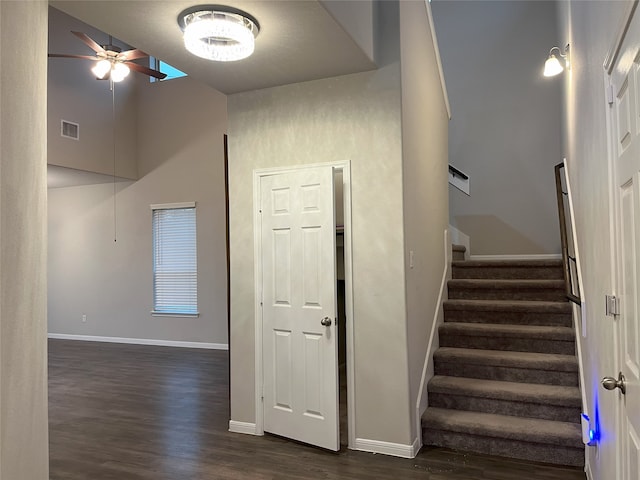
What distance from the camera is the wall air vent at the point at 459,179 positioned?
22.0ft

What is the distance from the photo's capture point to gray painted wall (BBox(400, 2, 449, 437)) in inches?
143

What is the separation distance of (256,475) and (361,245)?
171cm

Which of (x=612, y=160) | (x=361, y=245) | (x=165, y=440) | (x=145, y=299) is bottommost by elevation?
(x=165, y=440)

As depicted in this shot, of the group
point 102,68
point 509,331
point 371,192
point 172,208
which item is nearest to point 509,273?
point 509,331

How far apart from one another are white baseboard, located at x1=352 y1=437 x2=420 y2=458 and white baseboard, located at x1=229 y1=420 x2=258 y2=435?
2.82ft

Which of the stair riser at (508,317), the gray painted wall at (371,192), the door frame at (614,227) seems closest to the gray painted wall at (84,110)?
the gray painted wall at (371,192)

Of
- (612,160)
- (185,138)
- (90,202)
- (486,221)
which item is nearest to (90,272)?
(90,202)

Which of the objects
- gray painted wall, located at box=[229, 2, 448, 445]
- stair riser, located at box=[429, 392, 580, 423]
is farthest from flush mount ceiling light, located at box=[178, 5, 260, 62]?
stair riser, located at box=[429, 392, 580, 423]

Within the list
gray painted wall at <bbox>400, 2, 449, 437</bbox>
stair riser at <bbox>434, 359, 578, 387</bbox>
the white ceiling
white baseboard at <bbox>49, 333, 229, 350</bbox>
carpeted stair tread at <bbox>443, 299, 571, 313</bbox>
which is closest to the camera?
the white ceiling

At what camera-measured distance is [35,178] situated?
171 cm

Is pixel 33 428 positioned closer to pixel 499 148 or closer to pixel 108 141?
pixel 499 148

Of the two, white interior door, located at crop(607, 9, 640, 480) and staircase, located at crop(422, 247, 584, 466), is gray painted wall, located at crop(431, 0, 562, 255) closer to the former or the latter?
staircase, located at crop(422, 247, 584, 466)

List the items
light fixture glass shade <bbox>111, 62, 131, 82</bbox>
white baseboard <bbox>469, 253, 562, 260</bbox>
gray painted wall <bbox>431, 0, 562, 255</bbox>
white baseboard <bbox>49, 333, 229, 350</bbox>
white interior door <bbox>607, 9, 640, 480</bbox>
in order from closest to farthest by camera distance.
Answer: white interior door <bbox>607, 9, 640, 480</bbox>
light fixture glass shade <bbox>111, 62, 131, 82</bbox>
white baseboard <bbox>469, 253, 562, 260</bbox>
gray painted wall <bbox>431, 0, 562, 255</bbox>
white baseboard <bbox>49, 333, 229, 350</bbox>

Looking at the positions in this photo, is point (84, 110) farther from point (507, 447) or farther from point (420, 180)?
point (507, 447)
